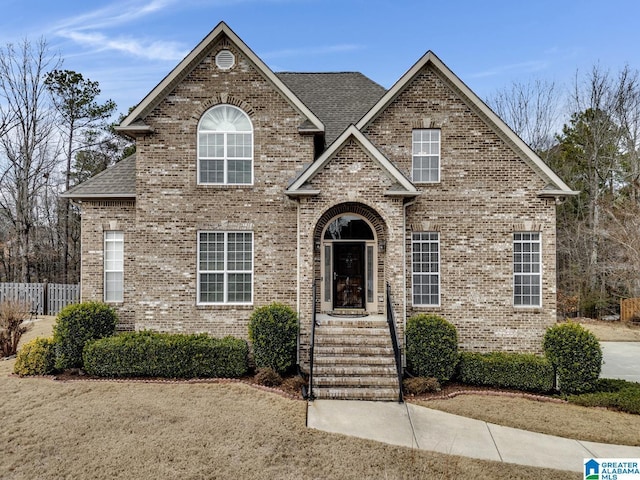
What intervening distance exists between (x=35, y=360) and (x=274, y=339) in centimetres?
621

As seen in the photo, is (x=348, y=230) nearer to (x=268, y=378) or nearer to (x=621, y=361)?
(x=268, y=378)

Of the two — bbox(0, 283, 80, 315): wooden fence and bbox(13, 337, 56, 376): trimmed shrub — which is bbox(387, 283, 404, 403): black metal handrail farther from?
bbox(0, 283, 80, 315): wooden fence

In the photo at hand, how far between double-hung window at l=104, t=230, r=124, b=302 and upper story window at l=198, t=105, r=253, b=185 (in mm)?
3482

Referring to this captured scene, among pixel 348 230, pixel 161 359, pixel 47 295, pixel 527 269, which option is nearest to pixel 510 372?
pixel 527 269

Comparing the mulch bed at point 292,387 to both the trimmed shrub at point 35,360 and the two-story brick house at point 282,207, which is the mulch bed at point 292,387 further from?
the two-story brick house at point 282,207

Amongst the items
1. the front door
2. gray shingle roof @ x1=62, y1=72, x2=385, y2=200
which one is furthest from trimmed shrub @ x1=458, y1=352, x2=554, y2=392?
gray shingle roof @ x1=62, y1=72, x2=385, y2=200

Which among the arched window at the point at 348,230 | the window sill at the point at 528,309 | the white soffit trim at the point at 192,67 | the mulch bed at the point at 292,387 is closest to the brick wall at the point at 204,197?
the white soffit trim at the point at 192,67

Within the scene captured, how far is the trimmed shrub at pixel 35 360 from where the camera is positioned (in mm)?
10227

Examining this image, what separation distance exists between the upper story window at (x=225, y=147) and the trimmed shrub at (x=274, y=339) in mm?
3989

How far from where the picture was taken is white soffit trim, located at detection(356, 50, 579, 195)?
37.8ft

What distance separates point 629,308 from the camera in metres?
22.5

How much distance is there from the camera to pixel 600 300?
78.1 ft

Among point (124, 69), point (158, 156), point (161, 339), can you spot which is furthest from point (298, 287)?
point (124, 69)

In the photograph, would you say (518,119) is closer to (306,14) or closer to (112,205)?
(306,14)
